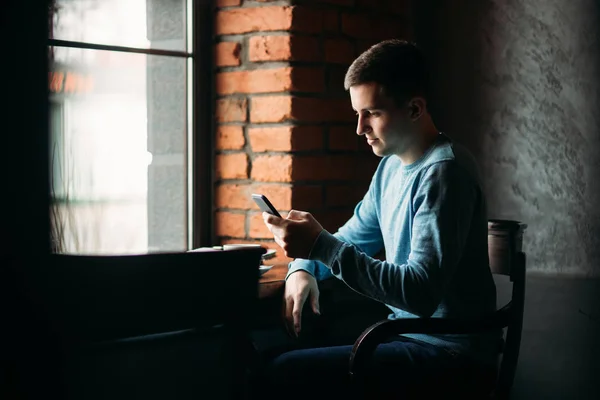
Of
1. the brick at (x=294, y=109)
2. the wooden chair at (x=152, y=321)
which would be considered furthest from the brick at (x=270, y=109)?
the wooden chair at (x=152, y=321)

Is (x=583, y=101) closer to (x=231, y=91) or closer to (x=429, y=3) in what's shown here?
(x=429, y=3)

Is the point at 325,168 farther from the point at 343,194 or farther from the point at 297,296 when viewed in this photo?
the point at 297,296

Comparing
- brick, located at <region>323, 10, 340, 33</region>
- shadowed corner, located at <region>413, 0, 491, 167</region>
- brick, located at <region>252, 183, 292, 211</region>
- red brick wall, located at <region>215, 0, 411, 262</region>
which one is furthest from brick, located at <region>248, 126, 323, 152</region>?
shadowed corner, located at <region>413, 0, 491, 167</region>

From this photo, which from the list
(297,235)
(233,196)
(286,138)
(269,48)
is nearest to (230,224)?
(233,196)

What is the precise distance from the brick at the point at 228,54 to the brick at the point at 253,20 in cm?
4

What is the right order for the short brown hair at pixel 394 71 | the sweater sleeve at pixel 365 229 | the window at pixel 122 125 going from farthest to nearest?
the window at pixel 122 125 < the sweater sleeve at pixel 365 229 < the short brown hair at pixel 394 71

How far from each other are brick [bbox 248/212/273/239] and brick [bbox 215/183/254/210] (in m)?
0.04

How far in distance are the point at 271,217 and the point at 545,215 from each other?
1099mm

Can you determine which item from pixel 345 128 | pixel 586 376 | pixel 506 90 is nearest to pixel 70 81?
pixel 345 128

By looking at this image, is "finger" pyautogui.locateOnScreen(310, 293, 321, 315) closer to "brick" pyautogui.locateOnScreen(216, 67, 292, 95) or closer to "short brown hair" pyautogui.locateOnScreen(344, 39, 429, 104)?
"short brown hair" pyautogui.locateOnScreen(344, 39, 429, 104)

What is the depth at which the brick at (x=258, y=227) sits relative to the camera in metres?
2.35

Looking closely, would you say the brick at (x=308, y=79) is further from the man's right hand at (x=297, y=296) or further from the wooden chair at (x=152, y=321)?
the wooden chair at (x=152, y=321)

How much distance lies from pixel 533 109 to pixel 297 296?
1099mm

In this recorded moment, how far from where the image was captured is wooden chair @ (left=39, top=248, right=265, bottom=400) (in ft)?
3.43
